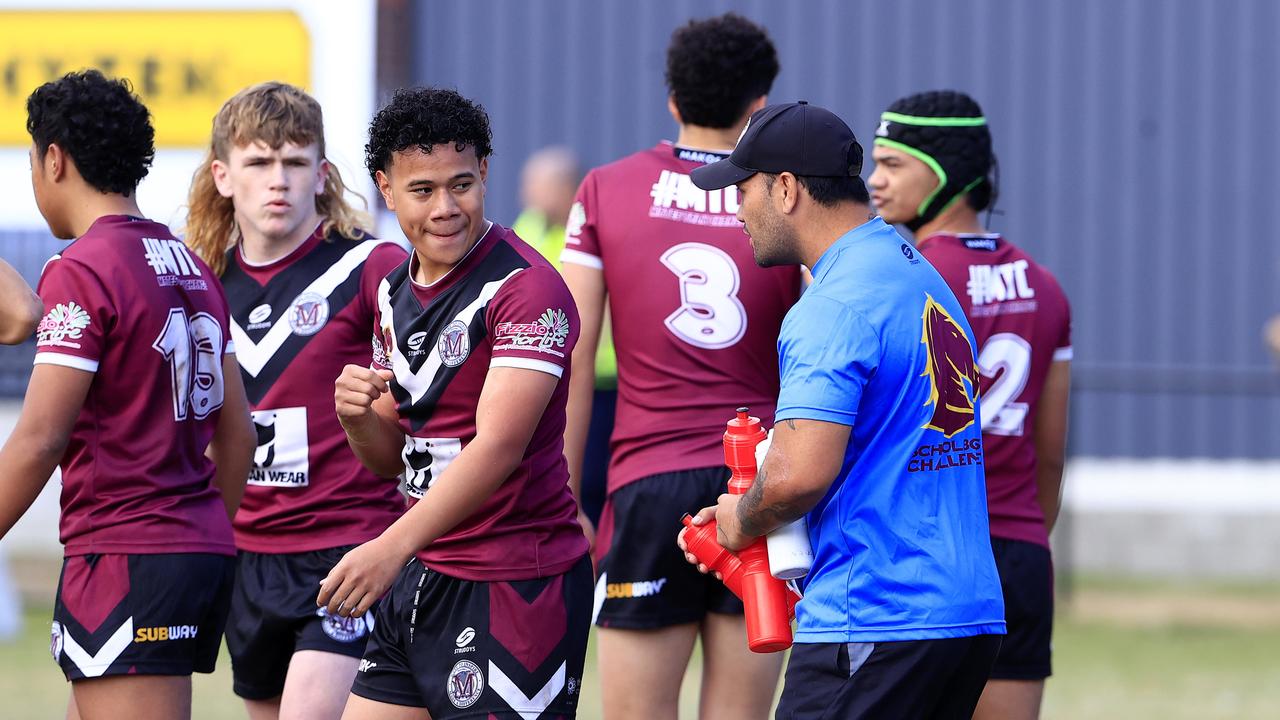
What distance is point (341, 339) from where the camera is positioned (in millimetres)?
4664

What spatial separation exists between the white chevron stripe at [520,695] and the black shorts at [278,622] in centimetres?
98

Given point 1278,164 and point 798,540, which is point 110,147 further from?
point 1278,164

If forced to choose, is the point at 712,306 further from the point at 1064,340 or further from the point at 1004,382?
the point at 1064,340

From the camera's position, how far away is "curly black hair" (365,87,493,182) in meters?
3.71

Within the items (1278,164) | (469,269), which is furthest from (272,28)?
(469,269)

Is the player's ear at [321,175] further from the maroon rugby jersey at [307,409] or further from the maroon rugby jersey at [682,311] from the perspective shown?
the maroon rugby jersey at [682,311]

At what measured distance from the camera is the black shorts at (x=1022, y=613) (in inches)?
182

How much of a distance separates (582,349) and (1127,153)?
910 centimetres

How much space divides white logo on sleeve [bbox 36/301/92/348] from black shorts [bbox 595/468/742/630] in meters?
1.66

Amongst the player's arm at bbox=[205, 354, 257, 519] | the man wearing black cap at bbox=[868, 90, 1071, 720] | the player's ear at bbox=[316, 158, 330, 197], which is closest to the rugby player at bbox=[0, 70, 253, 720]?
the player's arm at bbox=[205, 354, 257, 519]

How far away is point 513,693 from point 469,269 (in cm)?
98

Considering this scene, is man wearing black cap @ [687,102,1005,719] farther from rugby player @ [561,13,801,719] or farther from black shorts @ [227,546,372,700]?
black shorts @ [227,546,372,700]

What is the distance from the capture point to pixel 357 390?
366cm

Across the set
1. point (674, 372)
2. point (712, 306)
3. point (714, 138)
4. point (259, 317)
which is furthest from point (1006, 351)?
point (259, 317)
